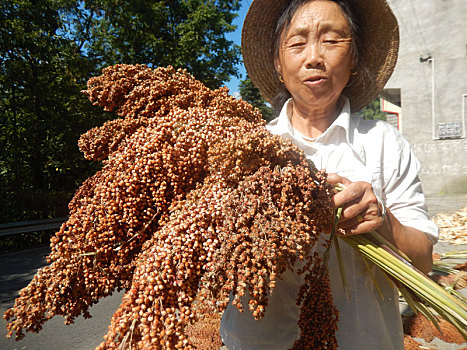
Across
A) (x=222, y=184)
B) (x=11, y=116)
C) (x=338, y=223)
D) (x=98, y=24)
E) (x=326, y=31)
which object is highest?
(x=98, y=24)

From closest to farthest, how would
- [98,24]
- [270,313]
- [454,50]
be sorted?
[270,313]
[454,50]
[98,24]

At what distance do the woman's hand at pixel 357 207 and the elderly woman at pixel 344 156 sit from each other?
7.2 inches

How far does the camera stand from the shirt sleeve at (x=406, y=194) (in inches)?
45.2

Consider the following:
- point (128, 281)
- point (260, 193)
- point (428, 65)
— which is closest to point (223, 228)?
point (260, 193)

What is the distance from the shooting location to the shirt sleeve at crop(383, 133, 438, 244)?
115 centimetres

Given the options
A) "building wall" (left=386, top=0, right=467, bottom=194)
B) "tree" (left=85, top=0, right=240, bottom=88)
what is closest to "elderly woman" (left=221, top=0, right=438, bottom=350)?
"tree" (left=85, top=0, right=240, bottom=88)

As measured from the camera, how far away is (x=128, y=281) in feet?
2.79

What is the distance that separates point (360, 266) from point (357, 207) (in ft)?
1.64

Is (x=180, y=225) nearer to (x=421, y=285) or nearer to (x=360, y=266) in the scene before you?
(x=421, y=285)

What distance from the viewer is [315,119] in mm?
1419

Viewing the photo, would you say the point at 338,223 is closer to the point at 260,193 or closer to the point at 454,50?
the point at 260,193

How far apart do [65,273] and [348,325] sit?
1.11 meters

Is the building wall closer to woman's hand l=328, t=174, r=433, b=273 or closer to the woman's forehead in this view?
the woman's forehead

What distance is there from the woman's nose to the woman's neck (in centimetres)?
25
